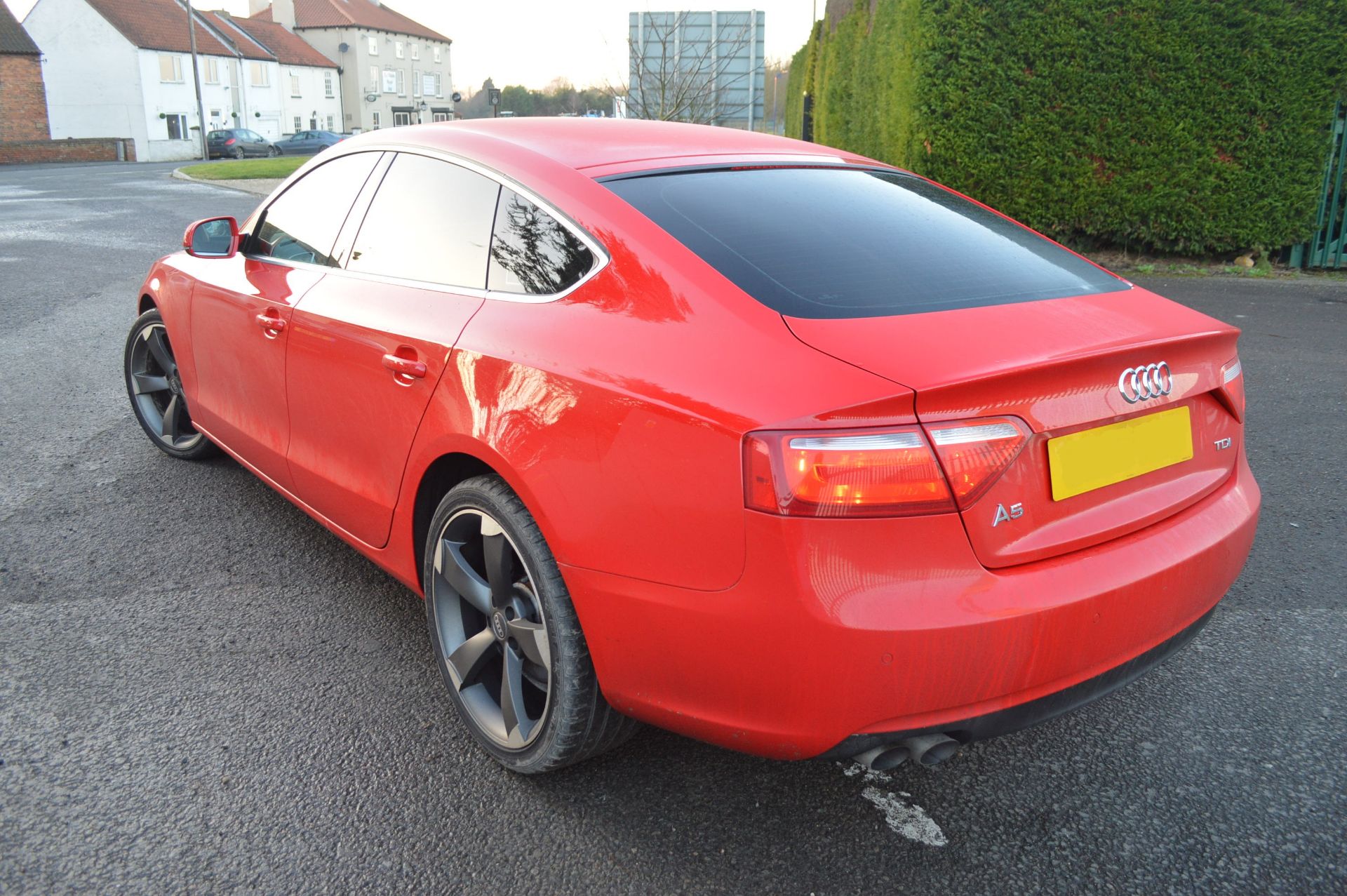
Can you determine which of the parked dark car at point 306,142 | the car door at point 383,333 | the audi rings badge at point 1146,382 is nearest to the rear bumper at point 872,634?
the audi rings badge at point 1146,382

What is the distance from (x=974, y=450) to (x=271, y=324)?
2.38m

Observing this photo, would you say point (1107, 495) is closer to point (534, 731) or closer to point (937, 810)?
point (937, 810)

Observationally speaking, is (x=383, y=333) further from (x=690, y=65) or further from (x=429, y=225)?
(x=690, y=65)

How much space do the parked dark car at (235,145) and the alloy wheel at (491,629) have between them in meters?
52.1

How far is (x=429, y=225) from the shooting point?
2.82 metres

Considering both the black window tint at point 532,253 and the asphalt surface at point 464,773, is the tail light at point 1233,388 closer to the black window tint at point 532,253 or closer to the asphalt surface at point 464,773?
the asphalt surface at point 464,773

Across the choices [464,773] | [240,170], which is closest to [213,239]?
[464,773]

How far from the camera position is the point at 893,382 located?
5.90 ft

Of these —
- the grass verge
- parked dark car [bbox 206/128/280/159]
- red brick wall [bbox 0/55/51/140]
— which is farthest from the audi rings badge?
red brick wall [bbox 0/55/51/140]

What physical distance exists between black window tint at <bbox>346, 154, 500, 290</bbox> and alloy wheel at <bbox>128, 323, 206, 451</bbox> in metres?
1.90

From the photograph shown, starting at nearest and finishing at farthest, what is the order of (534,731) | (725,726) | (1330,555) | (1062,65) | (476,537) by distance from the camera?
(725,726)
(534,731)
(476,537)
(1330,555)
(1062,65)

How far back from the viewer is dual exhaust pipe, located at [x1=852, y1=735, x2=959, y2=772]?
6.17 feet

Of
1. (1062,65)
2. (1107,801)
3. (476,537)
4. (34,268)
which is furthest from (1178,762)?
(34,268)

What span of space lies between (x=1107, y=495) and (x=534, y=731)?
53.0 inches
